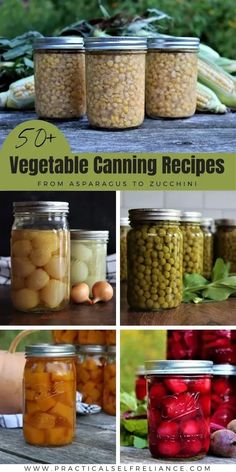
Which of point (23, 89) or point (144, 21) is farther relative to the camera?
point (144, 21)

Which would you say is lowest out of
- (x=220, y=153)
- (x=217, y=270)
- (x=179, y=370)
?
(x=179, y=370)

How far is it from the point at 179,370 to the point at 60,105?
78 centimetres

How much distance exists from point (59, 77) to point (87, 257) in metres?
0.53

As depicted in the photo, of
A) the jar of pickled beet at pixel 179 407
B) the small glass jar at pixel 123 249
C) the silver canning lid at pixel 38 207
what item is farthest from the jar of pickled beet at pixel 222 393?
the silver canning lid at pixel 38 207

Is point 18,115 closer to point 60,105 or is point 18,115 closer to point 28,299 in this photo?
point 60,105

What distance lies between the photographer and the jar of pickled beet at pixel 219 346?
2791 mm

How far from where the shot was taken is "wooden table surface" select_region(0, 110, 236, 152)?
2.50 metres

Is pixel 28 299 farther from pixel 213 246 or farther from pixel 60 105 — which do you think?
pixel 213 246

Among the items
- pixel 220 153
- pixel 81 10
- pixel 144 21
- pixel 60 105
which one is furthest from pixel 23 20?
pixel 220 153

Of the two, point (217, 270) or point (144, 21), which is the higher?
point (144, 21)

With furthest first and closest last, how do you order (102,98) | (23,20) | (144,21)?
1. (23,20)
2. (144,21)
3. (102,98)

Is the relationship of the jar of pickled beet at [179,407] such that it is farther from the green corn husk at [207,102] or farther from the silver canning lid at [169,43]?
the silver canning lid at [169,43]

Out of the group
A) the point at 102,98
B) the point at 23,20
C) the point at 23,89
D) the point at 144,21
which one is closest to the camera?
the point at 102,98

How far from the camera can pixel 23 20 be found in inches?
120
